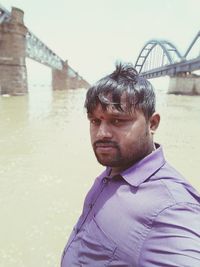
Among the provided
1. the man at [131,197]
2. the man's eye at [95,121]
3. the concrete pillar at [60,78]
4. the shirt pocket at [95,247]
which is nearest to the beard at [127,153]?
the man at [131,197]

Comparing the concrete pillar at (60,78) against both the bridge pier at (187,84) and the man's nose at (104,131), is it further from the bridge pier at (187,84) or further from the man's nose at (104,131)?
the man's nose at (104,131)

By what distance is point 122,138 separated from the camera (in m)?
1.20

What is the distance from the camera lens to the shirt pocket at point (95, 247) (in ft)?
3.28

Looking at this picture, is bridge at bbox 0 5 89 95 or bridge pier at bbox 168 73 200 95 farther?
bridge pier at bbox 168 73 200 95

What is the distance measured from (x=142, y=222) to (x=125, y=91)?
0.52 meters

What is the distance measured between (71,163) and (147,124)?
3.65 meters

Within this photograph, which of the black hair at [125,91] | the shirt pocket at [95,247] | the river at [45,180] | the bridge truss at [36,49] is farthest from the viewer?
the bridge truss at [36,49]

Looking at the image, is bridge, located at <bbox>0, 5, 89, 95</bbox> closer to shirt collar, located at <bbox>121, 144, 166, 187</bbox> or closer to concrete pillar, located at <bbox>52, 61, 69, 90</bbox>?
shirt collar, located at <bbox>121, 144, 166, 187</bbox>

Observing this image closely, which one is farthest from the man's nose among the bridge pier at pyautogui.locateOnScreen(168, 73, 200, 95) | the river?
the bridge pier at pyautogui.locateOnScreen(168, 73, 200, 95)

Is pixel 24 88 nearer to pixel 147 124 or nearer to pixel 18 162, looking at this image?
pixel 18 162

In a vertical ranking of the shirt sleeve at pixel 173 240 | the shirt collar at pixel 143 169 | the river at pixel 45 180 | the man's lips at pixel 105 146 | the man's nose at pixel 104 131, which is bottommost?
the river at pixel 45 180

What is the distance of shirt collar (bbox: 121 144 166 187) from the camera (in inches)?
42.9

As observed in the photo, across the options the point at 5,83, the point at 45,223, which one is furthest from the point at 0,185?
the point at 5,83

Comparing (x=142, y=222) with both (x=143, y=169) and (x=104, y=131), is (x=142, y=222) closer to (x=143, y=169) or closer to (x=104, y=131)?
(x=143, y=169)
